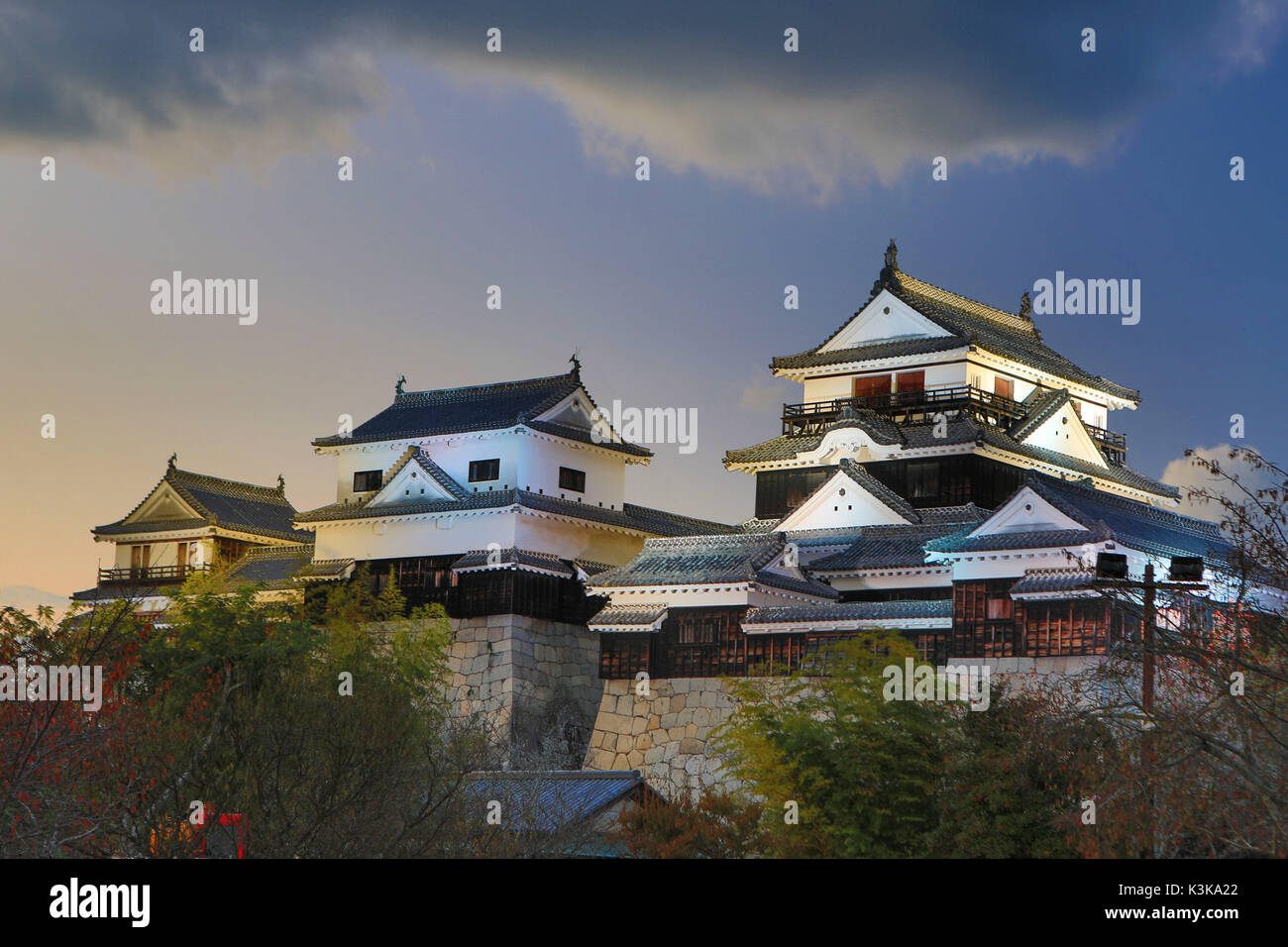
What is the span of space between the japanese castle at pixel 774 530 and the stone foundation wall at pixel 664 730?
8cm

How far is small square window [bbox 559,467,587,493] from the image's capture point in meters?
44.3

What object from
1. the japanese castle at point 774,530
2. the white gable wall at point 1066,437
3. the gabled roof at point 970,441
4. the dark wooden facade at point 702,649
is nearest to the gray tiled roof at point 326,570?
the japanese castle at point 774,530

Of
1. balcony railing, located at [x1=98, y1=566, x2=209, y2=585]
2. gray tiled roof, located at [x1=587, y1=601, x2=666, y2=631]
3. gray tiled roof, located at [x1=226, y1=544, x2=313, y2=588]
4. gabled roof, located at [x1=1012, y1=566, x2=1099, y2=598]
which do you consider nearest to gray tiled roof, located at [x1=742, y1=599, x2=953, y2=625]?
gabled roof, located at [x1=1012, y1=566, x2=1099, y2=598]

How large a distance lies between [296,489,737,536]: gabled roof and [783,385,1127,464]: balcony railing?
3.96 m

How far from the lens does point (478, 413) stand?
44.9m

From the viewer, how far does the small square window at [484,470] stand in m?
43.6

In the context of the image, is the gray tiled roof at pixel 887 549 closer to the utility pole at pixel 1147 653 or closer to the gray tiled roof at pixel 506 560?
the gray tiled roof at pixel 506 560

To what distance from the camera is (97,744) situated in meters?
22.6

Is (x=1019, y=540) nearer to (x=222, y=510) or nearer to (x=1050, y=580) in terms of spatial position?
(x=1050, y=580)

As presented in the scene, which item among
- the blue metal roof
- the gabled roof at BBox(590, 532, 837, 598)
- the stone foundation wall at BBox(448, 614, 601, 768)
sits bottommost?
the blue metal roof

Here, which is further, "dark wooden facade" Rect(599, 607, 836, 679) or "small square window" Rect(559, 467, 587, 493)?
"small square window" Rect(559, 467, 587, 493)

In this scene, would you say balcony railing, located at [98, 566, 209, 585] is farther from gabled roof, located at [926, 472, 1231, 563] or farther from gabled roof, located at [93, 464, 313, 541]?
gabled roof, located at [926, 472, 1231, 563]
